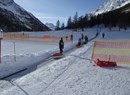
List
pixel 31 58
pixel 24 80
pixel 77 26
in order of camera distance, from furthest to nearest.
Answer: pixel 77 26 → pixel 31 58 → pixel 24 80

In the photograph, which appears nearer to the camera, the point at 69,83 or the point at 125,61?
the point at 69,83

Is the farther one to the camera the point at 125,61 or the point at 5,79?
the point at 125,61

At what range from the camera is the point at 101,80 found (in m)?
13.4

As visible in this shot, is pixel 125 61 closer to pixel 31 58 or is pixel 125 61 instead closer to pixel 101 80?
pixel 101 80

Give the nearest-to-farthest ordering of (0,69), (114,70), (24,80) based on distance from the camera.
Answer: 1. (24,80)
2. (114,70)
3. (0,69)

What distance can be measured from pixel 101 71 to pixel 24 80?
14.2 feet

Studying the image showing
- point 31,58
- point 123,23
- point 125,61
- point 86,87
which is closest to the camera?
point 86,87

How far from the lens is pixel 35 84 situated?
44.3 ft

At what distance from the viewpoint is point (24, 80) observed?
14.5 meters

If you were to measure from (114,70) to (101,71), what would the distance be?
835 millimetres

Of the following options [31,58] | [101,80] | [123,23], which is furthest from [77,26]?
[101,80]

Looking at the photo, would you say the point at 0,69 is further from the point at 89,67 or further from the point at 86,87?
A: the point at 86,87

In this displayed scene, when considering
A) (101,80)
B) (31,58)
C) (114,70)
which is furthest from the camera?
(31,58)

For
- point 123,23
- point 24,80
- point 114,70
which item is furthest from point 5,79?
point 123,23
